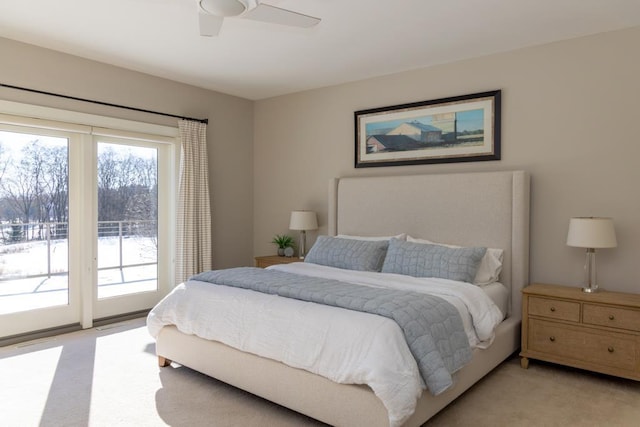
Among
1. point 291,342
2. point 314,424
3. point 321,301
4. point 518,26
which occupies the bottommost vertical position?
point 314,424

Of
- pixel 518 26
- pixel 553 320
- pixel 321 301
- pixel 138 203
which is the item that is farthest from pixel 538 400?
pixel 138 203

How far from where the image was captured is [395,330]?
7.47 ft

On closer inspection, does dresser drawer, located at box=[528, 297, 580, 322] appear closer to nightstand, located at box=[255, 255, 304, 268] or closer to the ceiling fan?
nightstand, located at box=[255, 255, 304, 268]

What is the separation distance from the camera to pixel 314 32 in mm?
3555

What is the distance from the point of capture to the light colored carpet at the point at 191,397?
256 centimetres

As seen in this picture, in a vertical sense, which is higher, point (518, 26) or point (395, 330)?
point (518, 26)

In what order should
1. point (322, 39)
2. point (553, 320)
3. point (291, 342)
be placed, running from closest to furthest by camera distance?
point (291, 342) → point (553, 320) → point (322, 39)

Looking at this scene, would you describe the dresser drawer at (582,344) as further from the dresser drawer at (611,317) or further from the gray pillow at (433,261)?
the gray pillow at (433,261)

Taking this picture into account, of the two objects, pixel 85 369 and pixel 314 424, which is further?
pixel 85 369

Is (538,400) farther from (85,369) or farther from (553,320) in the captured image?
(85,369)

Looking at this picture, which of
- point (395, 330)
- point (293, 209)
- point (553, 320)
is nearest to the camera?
point (395, 330)

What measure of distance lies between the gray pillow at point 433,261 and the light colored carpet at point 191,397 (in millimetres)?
796

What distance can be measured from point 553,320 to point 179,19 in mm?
3614

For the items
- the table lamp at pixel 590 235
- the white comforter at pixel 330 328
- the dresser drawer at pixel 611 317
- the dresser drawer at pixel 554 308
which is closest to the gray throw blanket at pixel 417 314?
the white comforter at pixel 330 328
